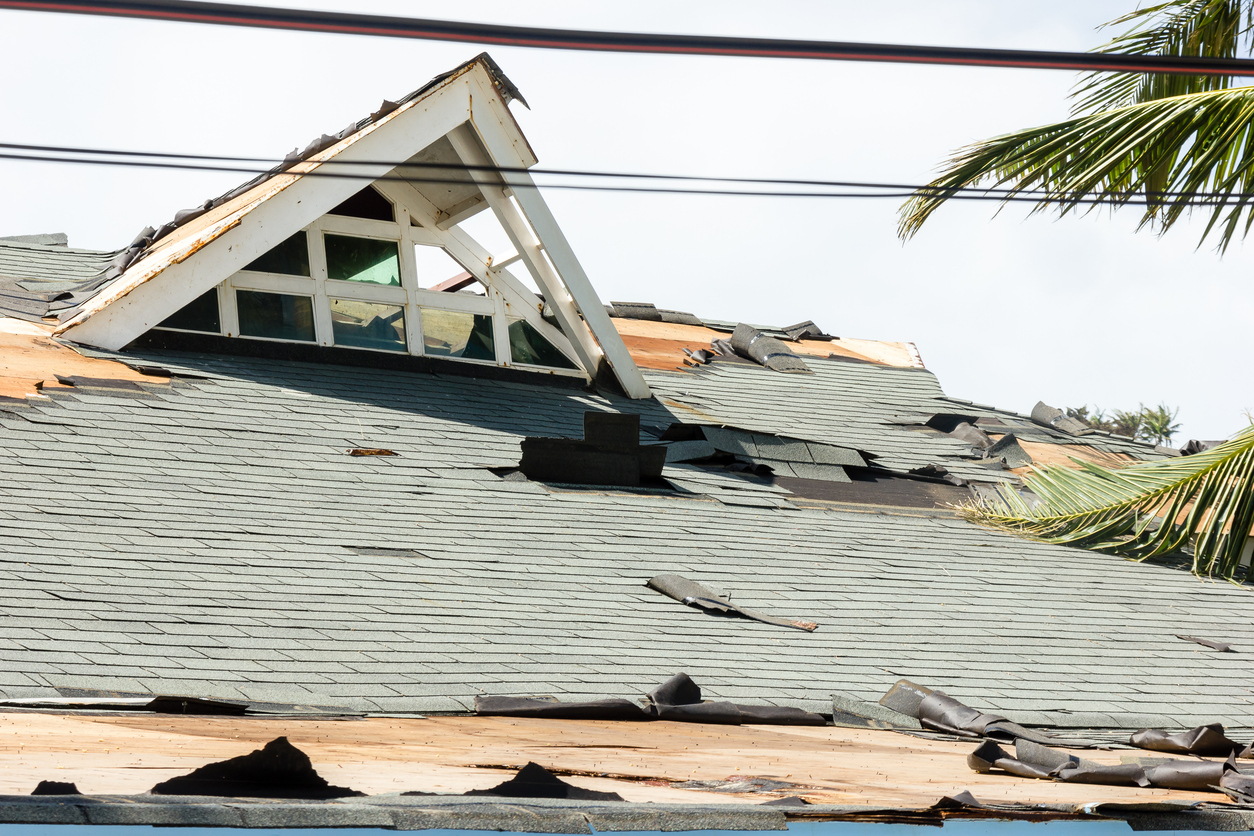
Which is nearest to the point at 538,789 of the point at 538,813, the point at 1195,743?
the point at 538,813

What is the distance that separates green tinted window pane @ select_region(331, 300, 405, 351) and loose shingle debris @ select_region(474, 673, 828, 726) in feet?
19.7

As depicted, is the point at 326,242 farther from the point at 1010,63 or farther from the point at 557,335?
the point at 1010,63

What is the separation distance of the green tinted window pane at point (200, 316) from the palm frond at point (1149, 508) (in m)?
6.78

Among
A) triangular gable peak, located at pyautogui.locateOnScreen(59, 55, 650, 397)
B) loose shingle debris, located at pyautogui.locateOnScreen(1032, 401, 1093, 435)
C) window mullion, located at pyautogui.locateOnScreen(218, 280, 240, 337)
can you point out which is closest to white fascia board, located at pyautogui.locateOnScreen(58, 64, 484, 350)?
triangular gable peak, located at pyautogui.locateOnScreen(59, 55, 650, 397)

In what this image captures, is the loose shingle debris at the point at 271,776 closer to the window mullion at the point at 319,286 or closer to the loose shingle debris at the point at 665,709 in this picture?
the loose shingle debris at the point at 665,709

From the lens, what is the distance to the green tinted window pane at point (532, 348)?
1157cm

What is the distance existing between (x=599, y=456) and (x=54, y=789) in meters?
6.59

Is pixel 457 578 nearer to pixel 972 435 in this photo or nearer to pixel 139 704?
pixel 139 704

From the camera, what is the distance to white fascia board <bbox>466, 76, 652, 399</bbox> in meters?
10.6

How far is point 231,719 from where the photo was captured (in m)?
4.64

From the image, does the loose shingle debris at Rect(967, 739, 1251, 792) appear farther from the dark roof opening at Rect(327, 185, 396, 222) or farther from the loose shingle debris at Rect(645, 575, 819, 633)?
the dark roof opening at Rect(327, 185, 396, 222)

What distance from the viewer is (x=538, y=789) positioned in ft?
11.5

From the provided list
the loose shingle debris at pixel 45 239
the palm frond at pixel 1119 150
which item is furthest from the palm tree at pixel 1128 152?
the loose shingle debris at pixel 45 239

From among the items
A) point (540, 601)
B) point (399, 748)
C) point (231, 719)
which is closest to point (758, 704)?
point (540, 601)
